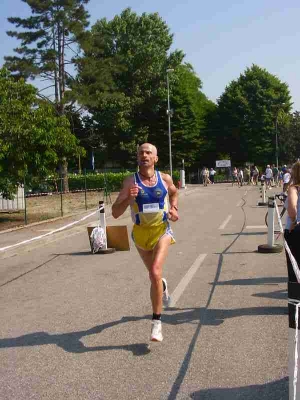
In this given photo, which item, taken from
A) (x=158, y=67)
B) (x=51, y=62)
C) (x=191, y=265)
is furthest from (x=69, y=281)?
(x=158, y=67)

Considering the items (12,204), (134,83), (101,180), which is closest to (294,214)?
(12,204)

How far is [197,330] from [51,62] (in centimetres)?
4217

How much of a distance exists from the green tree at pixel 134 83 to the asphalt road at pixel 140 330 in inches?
1923

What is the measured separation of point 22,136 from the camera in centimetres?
1922

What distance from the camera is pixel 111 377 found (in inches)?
175

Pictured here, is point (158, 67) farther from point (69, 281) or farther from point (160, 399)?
point (160, 399)

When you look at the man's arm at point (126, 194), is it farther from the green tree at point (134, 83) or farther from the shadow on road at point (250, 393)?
the green tree at point (134, 83)

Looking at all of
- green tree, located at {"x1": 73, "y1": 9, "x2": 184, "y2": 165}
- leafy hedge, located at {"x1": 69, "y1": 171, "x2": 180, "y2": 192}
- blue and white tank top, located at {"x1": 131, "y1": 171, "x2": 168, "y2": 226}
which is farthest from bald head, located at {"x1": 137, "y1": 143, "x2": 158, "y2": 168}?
green tree, located at {"x1": 73, "y1": 9, "x2": 184, "y2": 165}

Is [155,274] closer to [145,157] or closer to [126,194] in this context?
[126,194]

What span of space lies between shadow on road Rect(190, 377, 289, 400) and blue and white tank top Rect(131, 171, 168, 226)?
184 centimetres

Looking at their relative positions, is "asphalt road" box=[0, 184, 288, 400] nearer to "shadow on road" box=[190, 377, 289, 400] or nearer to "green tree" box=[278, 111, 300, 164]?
"shadow on road" box=[190, 377, 289, 400]

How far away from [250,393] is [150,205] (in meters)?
2.03

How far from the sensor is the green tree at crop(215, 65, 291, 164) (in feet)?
234

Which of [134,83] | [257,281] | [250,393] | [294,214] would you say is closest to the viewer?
[250,393]
